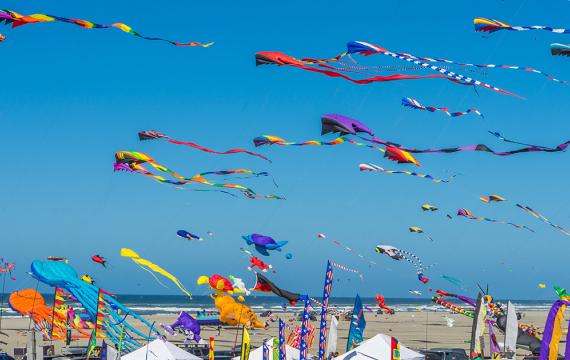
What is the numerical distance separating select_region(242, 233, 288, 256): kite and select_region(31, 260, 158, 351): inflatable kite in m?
3.71

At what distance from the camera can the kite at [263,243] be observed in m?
24.4

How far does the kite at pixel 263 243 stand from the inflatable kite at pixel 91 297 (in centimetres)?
371

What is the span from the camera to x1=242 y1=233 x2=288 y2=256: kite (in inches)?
962

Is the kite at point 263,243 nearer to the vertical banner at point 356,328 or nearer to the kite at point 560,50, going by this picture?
the vertical banner at point 356,328

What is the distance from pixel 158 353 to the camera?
21.2 m

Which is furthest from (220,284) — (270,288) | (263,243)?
(270,288)

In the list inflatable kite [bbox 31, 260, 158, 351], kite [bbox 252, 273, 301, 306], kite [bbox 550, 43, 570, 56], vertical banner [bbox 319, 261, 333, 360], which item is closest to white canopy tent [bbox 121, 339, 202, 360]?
inflatable kite [bbox 31, 260, 158, 351]

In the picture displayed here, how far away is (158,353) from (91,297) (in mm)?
2881

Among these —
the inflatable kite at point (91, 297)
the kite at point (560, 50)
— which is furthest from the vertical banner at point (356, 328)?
the kite at point (560, 50)

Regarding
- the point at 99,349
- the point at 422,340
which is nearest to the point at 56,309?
the point at 99,349

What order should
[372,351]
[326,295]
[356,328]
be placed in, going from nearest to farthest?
[326,295] < [372,351] < [356,328]

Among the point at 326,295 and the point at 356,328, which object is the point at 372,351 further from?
the point at 326,295

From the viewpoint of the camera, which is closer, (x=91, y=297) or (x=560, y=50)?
(x=560, y=50)

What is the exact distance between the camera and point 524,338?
30.0 metres
